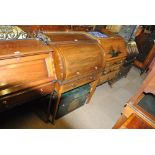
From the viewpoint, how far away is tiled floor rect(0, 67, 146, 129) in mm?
3035

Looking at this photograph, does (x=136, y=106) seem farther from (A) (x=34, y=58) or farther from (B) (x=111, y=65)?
(B) (x=111, y=65)

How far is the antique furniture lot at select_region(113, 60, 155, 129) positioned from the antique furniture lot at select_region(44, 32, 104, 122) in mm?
1002

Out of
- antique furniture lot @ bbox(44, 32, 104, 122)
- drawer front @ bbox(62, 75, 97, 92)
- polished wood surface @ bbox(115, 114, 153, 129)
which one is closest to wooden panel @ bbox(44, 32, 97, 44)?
antique furniture lot @ bbox(44, 32, 104, 122)

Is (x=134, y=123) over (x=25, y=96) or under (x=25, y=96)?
over

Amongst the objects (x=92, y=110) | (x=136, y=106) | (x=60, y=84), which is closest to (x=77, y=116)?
(x=92, y=110)

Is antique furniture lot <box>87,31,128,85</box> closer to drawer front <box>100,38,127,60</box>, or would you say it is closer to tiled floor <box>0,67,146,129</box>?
drawer front <box>100,38,127,60</box>

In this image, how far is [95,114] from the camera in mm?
3662

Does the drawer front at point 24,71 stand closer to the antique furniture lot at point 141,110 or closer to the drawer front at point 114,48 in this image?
the antique furniture lot at point 141,110

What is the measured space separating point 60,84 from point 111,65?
5.84 feet

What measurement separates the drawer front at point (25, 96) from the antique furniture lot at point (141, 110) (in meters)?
1.21

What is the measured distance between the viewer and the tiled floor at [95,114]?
3.03 metres

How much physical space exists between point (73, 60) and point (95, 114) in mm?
1556

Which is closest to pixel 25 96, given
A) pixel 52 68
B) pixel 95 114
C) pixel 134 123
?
pixel 52 68

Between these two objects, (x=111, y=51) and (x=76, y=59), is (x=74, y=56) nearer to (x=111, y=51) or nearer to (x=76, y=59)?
(x=76, y=59)
